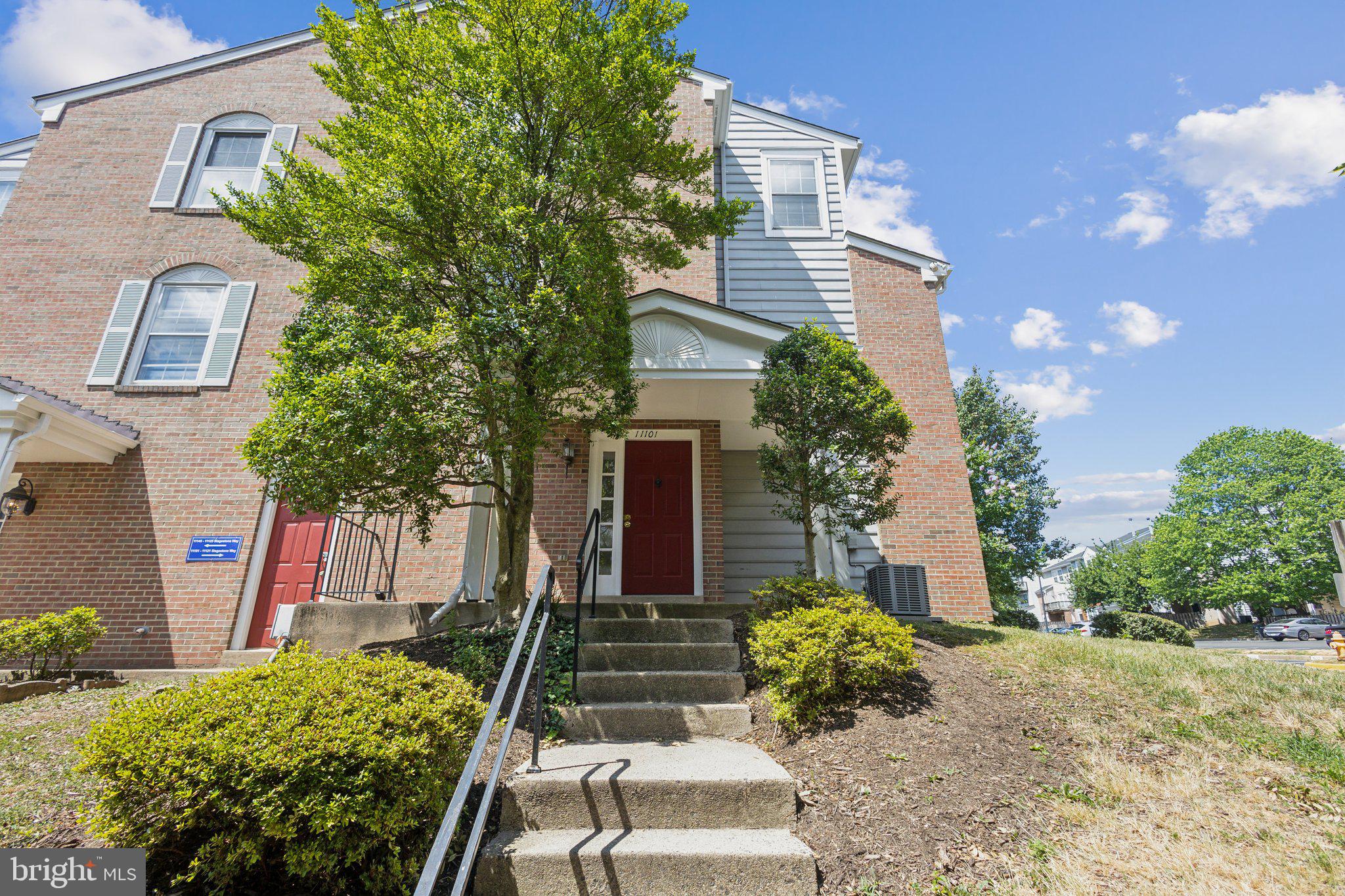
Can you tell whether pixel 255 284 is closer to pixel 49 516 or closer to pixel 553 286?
pixel 49 516

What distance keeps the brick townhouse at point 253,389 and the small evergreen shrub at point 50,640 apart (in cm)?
75

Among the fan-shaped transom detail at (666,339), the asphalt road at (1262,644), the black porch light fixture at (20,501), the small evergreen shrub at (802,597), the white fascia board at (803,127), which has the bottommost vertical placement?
the asphalt road at (1262,644)

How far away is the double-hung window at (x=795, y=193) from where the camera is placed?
35.2 feet

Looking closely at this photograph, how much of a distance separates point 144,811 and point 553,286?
14.3 ft

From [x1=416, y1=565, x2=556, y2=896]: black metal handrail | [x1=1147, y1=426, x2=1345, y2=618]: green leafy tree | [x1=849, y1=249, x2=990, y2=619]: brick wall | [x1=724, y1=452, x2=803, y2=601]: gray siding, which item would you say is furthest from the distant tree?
[x1=416, y1=565, x2=556, y2=896]: black metal handrail

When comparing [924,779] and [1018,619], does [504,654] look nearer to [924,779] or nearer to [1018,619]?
[924,779]

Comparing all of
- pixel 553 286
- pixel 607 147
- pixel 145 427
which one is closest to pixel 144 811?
pixel 553 286

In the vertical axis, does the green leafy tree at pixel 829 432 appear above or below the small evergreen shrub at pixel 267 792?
above

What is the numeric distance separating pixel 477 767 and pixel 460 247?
437cm

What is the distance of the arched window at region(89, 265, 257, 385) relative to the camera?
28.7ft

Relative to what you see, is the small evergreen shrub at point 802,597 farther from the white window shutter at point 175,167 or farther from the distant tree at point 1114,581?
the distant tree at point 1114,581

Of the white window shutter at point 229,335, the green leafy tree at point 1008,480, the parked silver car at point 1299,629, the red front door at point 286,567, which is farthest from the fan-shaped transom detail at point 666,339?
the parked silver car at point 1299,629

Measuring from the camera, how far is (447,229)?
5359 millimetres

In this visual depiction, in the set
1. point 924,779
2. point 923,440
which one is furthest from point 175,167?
point 924,779
